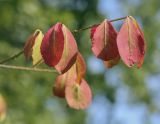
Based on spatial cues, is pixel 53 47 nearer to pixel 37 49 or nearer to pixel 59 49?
pixel 59 49

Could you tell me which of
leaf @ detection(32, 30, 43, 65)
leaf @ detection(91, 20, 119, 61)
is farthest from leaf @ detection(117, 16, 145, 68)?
leaf @ detection(32, 30, 43, 65)

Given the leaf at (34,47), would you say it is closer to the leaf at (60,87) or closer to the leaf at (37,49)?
the leaf at (37,49)

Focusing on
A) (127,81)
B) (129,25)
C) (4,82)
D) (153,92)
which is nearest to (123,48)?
(129,25)

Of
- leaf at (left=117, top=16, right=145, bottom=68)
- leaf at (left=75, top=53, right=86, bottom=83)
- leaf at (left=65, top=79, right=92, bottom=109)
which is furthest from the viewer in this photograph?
leaf at (left=65, top=79, right=92, bottom=109)

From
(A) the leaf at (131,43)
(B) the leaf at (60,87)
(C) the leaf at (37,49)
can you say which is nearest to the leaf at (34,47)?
(C) the leaf at (37,49)

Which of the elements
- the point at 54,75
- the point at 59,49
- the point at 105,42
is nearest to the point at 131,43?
the point at 105,42

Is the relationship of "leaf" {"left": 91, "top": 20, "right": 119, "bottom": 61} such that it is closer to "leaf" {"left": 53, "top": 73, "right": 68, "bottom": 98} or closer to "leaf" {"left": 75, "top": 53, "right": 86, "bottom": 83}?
"leaf" {"left": 75, "top": 53, "right": 86, "bottom": 83}

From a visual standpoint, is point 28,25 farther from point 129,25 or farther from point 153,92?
point 153,92
